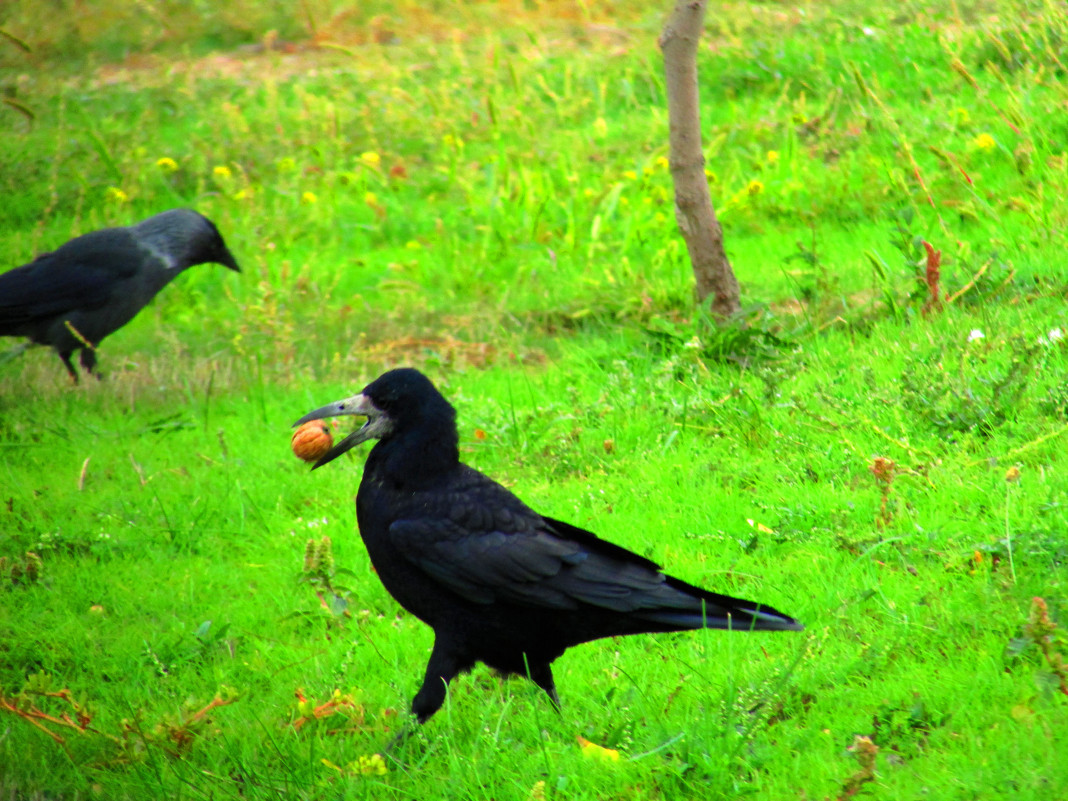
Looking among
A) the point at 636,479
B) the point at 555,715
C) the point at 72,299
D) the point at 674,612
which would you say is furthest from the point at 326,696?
the point at 72,299

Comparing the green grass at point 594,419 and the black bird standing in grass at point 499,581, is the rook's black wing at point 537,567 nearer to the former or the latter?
the black bird standing in grass at point 499,581

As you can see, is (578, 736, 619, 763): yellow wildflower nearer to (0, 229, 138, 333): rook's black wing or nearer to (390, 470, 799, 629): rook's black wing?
(390, 470, 799, 629): rook's black wing

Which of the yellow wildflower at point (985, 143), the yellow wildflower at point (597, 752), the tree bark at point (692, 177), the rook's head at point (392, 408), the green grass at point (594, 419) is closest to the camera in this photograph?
the yellow wildflower at point (597, 752)

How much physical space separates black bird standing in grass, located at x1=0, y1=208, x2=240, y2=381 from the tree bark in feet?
11.4

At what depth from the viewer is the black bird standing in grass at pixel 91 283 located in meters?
6.45

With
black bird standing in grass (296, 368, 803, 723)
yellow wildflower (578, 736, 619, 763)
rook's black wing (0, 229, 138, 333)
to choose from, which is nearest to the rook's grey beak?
black bird standing in grass (296, 368, 803, 723)

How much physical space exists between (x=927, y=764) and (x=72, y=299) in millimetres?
5651

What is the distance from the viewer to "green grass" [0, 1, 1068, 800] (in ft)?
9.96

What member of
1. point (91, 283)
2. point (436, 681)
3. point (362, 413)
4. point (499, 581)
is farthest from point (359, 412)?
point (91, 283)

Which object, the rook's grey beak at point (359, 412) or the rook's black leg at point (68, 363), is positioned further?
the rook's black leg at point (68, 363)

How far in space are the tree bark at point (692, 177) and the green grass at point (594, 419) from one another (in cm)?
24

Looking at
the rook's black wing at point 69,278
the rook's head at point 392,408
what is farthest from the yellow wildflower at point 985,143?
the rook's black wing at point 69,278

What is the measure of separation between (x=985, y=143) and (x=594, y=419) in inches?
144

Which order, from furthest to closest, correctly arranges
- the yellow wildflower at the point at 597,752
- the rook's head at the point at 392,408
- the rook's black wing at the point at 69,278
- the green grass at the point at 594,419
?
the rook's black wing at the point at 69,278 < the rook's head at the point at 392,408 < the green grass at the point at 594,419 < the yellow wildflower at the point at 597,752
